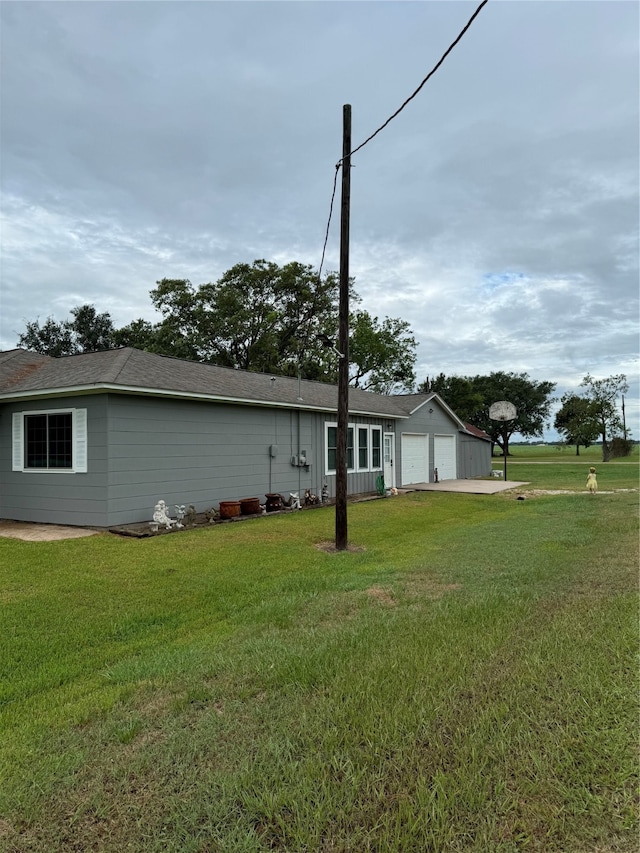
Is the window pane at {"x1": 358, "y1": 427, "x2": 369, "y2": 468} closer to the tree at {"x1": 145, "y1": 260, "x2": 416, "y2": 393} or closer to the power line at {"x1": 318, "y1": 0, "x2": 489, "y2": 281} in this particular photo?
the power line at {"x1": 318, "y1": 0, "x2": 489, "y2": 281}

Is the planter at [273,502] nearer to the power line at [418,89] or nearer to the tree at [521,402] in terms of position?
the power line at [418,89]

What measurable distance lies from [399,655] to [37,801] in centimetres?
218

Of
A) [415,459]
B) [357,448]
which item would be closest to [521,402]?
[415,459]

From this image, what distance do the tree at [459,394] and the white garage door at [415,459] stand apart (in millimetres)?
28054

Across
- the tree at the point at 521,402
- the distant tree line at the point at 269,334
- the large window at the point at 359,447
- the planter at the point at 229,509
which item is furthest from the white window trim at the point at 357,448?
the tree at the point at 521,402

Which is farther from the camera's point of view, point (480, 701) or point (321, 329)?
point (321, 329)

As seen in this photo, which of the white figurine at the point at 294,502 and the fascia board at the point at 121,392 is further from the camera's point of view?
the white figurine at the point at 294,502

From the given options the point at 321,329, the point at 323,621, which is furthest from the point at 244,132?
the point at 321,329

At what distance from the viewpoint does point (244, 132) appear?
12664 millimetres

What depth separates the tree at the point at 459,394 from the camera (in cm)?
A: 4797

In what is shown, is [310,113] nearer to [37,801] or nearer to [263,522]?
[263,522]

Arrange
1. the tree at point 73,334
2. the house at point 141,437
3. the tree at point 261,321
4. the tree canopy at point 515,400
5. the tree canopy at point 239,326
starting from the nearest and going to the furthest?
the house at point 141,437
the tree at point 73,334
the tree canopy at point 239,326
the tree at point 261,321
the tree canopy at point 515,400

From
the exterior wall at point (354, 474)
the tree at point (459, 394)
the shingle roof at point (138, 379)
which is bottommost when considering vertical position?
the exterior wall at point (354, 474)

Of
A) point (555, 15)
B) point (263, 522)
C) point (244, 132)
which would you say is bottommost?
point (263, 522)
